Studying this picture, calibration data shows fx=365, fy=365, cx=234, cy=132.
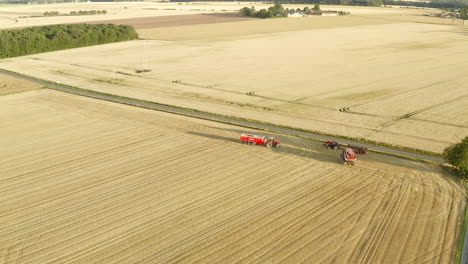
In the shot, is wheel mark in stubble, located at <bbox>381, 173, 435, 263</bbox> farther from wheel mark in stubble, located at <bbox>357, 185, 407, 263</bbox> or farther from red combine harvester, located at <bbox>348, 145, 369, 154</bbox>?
red combine harvester, located at <bbox>348, 145, 369, 154</bbox>

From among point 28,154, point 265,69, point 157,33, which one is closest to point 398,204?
point 28,154

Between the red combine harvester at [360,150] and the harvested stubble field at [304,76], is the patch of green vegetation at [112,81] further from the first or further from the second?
the red combine harvester at [360,150]

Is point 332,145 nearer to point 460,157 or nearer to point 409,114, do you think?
point 460,157

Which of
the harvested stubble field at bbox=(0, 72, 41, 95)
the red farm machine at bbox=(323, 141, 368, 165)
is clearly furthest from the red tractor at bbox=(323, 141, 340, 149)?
the harvested stubble field at bbox=(0, 72, 41, 95)

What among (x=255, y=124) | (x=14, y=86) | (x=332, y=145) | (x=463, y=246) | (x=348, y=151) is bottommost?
(x=463, y=246)

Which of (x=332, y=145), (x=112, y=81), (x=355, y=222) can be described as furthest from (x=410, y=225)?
(x=112, y=81)

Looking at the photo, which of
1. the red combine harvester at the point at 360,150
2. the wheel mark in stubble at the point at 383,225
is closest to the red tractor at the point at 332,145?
the red combine harvester at the point at 360,150

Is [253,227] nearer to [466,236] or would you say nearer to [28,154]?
[466,236]
